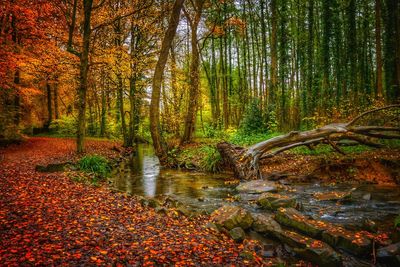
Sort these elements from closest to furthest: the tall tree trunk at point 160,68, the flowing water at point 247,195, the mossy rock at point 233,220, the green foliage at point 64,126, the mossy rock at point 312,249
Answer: the mossy rock at point 312,249 → the mossy rock at point 233,220 → the flowing water at point 247,195 → the tall tree trunk at point 160,68 → the green foliage at point 64,126

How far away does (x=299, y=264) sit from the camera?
220 inches

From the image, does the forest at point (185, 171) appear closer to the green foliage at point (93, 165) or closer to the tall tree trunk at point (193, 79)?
the green foliage at point (93, 165)

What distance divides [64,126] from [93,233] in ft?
79.1

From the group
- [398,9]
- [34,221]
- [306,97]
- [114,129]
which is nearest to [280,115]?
[306,97]

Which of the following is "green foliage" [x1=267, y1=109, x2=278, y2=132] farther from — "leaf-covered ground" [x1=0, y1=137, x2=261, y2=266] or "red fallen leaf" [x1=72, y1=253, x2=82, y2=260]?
"red fallen leaf" [x1=72, y1=253, x2=82, y2=260]

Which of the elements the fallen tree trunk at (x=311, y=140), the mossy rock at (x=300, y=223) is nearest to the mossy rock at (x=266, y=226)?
the mossy rock at (x=300, y=223)

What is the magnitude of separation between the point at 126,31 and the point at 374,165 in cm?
1853

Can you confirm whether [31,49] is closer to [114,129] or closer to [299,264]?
[114,129]

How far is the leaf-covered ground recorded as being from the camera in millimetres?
4500

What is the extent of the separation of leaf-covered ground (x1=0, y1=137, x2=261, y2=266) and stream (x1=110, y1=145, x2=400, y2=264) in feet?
5.65

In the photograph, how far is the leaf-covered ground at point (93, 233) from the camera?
4.50 m

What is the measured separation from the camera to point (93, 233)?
5395 mm

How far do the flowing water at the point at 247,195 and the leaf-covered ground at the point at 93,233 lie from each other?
2332mm

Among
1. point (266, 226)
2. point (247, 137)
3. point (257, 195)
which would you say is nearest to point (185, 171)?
point (257, 195)
